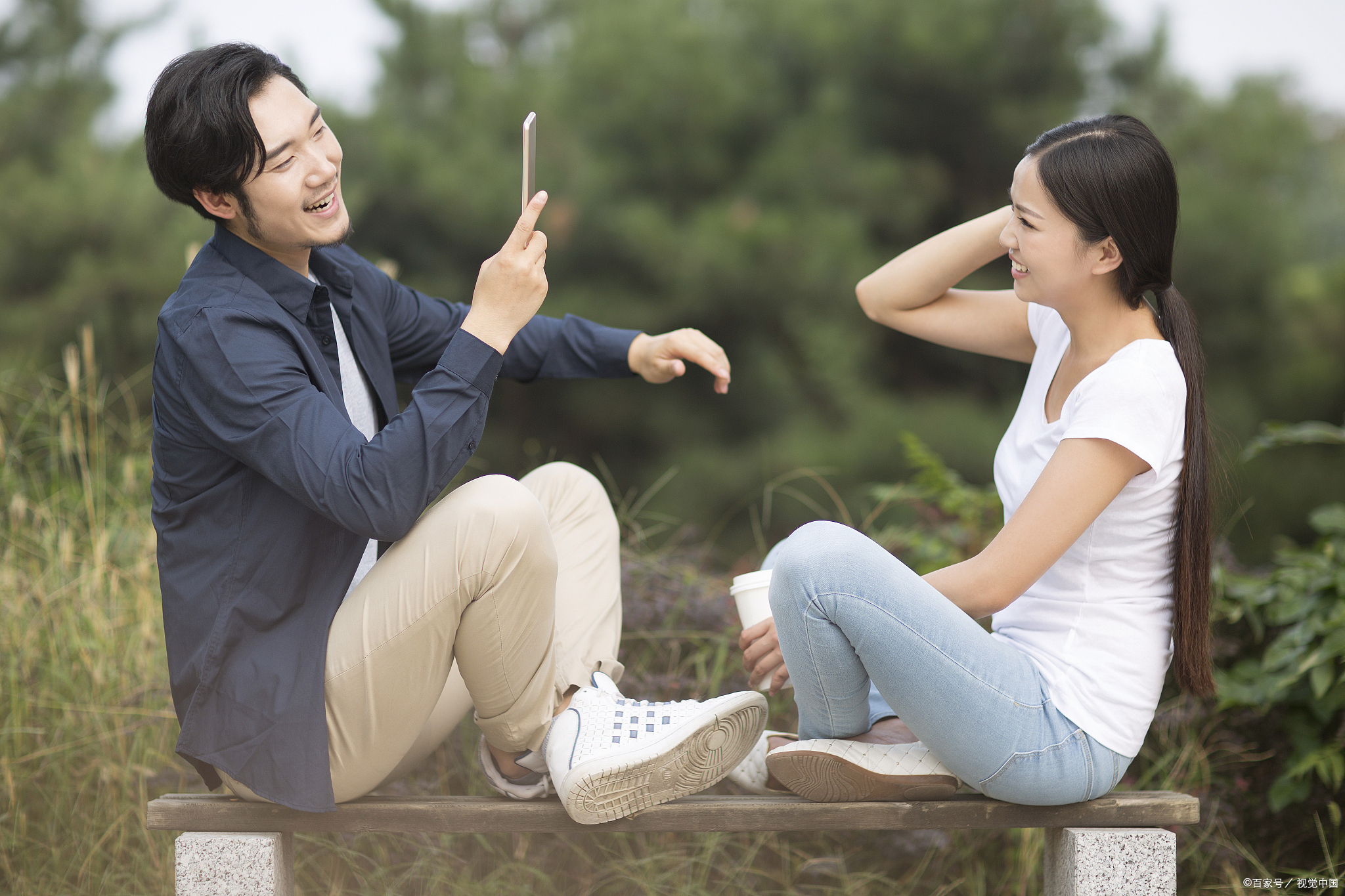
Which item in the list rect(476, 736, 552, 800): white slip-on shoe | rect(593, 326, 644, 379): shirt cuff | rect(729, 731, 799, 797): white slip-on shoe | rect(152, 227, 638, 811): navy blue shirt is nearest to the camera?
rect(152, 227, 638, 811): navy blue shirt

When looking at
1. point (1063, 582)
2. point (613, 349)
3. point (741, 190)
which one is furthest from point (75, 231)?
point (1063, 582)

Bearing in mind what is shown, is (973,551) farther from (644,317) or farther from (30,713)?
(644,317)

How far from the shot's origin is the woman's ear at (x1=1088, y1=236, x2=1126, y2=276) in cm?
148

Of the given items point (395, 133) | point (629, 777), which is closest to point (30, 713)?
point (629, 777)

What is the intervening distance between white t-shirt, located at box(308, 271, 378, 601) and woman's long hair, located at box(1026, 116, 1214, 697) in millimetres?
1071

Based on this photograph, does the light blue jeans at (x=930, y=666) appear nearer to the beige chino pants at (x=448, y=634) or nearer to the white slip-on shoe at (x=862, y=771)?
the white slip-on shoe at (x=862, y=771)

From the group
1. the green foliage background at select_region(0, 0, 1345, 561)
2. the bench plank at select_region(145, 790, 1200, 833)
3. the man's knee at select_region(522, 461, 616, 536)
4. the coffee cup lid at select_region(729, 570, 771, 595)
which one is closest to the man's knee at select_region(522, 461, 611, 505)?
the man's knee at select_region(522, 461, 616, 536)

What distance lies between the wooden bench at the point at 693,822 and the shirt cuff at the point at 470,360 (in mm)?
589

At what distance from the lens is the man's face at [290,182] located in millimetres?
1506

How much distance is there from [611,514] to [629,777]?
539 mm

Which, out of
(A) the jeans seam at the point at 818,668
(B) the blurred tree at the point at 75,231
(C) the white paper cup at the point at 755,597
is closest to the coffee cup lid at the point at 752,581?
(C) the white paper cup at the point at 755,597

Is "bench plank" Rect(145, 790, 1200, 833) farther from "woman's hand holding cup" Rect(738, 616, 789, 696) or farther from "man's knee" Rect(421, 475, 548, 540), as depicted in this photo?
"man's knee" Rect(421, 475, 548, 540)

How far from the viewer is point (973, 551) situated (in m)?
2.72

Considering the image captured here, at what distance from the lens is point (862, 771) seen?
1476 mm
